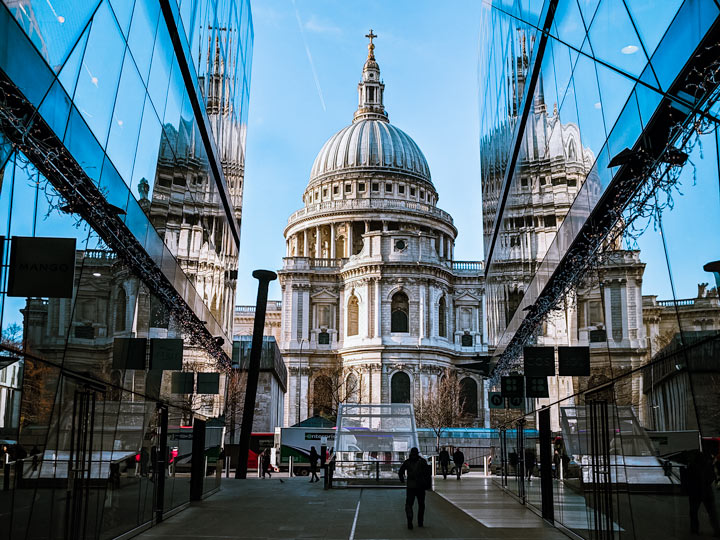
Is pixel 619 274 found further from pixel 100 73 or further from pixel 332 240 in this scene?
pixel 332 240

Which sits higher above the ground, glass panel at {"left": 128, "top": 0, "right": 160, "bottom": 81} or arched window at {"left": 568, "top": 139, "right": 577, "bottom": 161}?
glass panel at {"left": 128, "top": 0, "right": 160, "bottom": 81}

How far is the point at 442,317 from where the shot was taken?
3612 inches

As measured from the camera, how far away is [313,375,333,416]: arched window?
3477 inches

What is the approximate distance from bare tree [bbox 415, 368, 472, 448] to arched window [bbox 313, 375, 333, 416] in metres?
10.2

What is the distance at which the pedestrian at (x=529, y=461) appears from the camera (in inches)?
727

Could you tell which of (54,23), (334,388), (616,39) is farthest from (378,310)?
(54,23)

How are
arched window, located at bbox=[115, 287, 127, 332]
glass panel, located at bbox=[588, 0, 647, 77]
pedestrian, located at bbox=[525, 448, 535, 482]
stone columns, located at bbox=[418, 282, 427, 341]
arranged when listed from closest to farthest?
glass panel, located at bbox=[588, 0, 647, 77] < arched window, located at bbox=[115, 287, 127, 332] < pedestrian, located at bbox=[525, 448, 535, 482] < stone columns, located at bbox=[418, 282, 427, 341]

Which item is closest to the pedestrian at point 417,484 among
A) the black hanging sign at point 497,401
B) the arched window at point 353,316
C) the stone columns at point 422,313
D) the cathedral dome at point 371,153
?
the black hanging sign at point 497,401

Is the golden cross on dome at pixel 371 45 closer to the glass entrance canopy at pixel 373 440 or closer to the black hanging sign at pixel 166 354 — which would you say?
the glass entrance canopy at pixel 373 440

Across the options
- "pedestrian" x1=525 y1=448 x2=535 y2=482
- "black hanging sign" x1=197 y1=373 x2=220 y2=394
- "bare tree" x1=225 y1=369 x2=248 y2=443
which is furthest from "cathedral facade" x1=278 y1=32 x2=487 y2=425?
"pedestrian" x1=525 y1=448 x2=535 y2=482

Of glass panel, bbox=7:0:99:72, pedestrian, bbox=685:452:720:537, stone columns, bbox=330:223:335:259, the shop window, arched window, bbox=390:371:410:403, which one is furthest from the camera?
stone columns, bbox=330:223:335:259

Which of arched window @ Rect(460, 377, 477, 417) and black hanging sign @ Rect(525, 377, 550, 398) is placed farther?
arched window @ Rect(460, 377, 477, 417)

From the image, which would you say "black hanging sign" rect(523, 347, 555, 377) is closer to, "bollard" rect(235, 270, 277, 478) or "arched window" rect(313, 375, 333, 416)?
"bollard" rect(235, 270, 277, 478)

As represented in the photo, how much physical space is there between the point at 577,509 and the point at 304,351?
79.5 m
